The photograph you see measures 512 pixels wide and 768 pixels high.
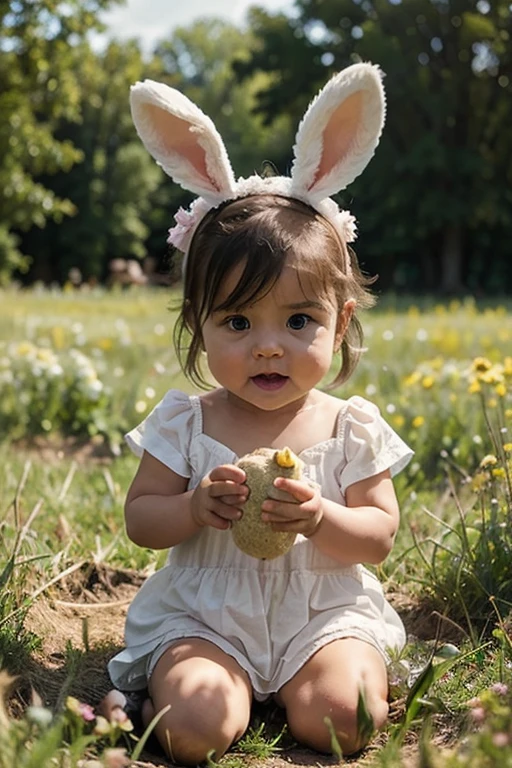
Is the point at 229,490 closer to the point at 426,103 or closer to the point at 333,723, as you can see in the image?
the point at 333,723

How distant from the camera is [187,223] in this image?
95.7 inches

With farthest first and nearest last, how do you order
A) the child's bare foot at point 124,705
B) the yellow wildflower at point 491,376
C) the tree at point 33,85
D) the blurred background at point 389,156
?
the blurred background at point 389,156 < the tree at point 33,85 < the yellow wildflower at point 491,376 < the child's bare foot at point 124,705

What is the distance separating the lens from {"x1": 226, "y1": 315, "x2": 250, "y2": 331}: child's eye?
7.25 feet

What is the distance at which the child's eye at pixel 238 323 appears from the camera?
2.21m

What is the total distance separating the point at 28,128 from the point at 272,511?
599 inches

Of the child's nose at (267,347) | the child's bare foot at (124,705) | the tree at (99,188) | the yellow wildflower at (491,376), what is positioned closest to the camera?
the child's bare foot at (124,705)

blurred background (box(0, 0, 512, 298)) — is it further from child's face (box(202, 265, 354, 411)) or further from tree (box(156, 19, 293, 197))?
child's face (box(202, 265, 354, 411))

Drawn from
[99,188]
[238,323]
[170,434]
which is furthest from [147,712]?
[99,188]

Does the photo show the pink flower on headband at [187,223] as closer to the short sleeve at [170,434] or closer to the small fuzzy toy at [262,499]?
the short sleeve at [170,434]

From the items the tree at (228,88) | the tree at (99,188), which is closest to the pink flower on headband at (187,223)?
the tree at (228,88)

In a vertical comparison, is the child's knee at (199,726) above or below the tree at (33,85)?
below

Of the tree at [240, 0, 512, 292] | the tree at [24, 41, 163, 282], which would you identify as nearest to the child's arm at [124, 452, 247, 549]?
the tree at [240, 0, 512, 292]

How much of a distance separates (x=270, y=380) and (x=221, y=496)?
12.6 inches

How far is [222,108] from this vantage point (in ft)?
143
